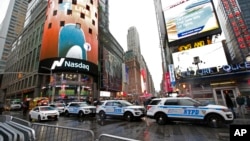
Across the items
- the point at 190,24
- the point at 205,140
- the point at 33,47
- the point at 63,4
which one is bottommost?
the point at 205,140

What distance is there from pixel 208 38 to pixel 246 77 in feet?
35.3

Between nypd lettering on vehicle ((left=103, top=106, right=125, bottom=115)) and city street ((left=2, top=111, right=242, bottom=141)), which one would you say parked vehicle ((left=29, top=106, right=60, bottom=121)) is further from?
city street ((left=2, top=111, right=242, bottom=141))

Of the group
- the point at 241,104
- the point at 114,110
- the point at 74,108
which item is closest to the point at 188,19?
the point at 241,104

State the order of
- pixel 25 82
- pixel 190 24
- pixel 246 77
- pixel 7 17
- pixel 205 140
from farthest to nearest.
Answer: pixel 25 82
pixel 190 24
pixel 246 77
pixel 205 140
pixel 7 17

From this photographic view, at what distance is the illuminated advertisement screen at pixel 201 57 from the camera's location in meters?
22.5

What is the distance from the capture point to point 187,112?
9.98m

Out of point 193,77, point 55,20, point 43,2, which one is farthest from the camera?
point 43,2

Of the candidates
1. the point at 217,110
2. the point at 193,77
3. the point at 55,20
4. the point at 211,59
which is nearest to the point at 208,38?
the point at 211,59

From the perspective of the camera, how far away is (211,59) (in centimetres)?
2286

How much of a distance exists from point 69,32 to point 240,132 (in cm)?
4478

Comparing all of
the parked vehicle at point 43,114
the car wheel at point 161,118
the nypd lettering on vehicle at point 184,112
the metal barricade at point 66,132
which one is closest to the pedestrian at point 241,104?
the nypd lettering on vehicle at point 184,112

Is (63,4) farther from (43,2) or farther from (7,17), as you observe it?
(7,17)

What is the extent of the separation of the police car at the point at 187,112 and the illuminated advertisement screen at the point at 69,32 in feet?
115

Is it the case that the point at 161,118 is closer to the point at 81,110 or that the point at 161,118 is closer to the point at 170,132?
the point at 170,132
